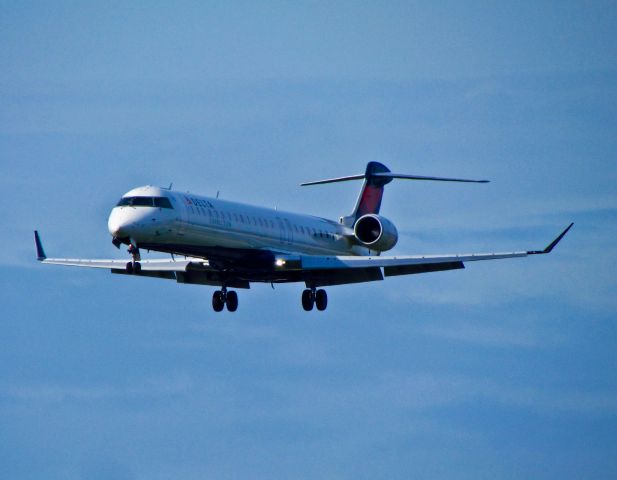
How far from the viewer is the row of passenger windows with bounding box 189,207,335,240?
54281 millimetres

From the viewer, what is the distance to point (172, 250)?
53531mm

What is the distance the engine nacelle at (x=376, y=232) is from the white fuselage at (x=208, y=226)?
5.78 ft

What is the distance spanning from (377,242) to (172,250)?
1133 centimetres

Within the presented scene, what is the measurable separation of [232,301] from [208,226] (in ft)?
20.0

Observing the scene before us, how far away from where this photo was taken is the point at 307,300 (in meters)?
60.0

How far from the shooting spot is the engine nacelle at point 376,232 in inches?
2443

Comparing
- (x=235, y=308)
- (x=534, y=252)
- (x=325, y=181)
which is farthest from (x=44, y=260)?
(x=534, y=252)

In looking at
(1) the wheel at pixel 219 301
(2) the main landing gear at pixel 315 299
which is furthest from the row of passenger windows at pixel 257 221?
(1) the wheel at pixel 219 301

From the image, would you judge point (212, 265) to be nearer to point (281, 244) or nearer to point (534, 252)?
point (281, 244)

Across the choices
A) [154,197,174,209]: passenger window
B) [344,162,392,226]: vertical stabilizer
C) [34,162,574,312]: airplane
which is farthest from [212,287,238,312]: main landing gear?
[344,162,392,226]: vertical stabilizer

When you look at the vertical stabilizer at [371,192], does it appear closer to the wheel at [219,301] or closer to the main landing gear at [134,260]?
the wheel at [219,301]

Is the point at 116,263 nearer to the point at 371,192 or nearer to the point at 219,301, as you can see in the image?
the point at 219,301

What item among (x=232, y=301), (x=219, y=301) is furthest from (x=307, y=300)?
(x=219, y=301)

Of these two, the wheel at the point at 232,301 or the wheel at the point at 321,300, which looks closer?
the wheel at the point at 232,301
